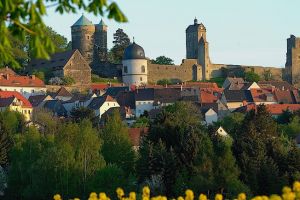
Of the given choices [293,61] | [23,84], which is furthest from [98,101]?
[293,61]

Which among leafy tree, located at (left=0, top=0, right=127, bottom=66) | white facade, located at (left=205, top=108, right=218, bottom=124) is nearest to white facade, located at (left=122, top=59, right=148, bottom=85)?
white facade, located at (left=205, top=108, right=218, bottom=124)

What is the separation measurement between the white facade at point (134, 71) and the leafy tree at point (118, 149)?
40.9 metres

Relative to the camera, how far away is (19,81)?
82438mm

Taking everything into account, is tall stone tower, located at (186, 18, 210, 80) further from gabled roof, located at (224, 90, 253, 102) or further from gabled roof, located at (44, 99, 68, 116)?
gabled roof, located at (44, 99, 68, 116)

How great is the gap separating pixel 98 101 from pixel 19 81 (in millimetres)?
10268

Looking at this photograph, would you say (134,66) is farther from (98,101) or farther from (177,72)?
(98,101)

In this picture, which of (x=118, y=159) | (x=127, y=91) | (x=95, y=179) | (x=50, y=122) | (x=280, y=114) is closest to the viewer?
(x=95, y=179)


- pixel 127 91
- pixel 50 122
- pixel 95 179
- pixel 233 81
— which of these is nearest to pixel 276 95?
pixel 233 81

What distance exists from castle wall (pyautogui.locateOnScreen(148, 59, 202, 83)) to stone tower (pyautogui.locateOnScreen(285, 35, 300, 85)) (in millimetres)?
15896

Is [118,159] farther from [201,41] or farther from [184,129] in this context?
[201,41]

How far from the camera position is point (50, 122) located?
63531mm

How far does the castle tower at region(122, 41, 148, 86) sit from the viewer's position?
89438 mm

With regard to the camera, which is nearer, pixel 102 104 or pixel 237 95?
pixel 102 104

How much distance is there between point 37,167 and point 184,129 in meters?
7.92
